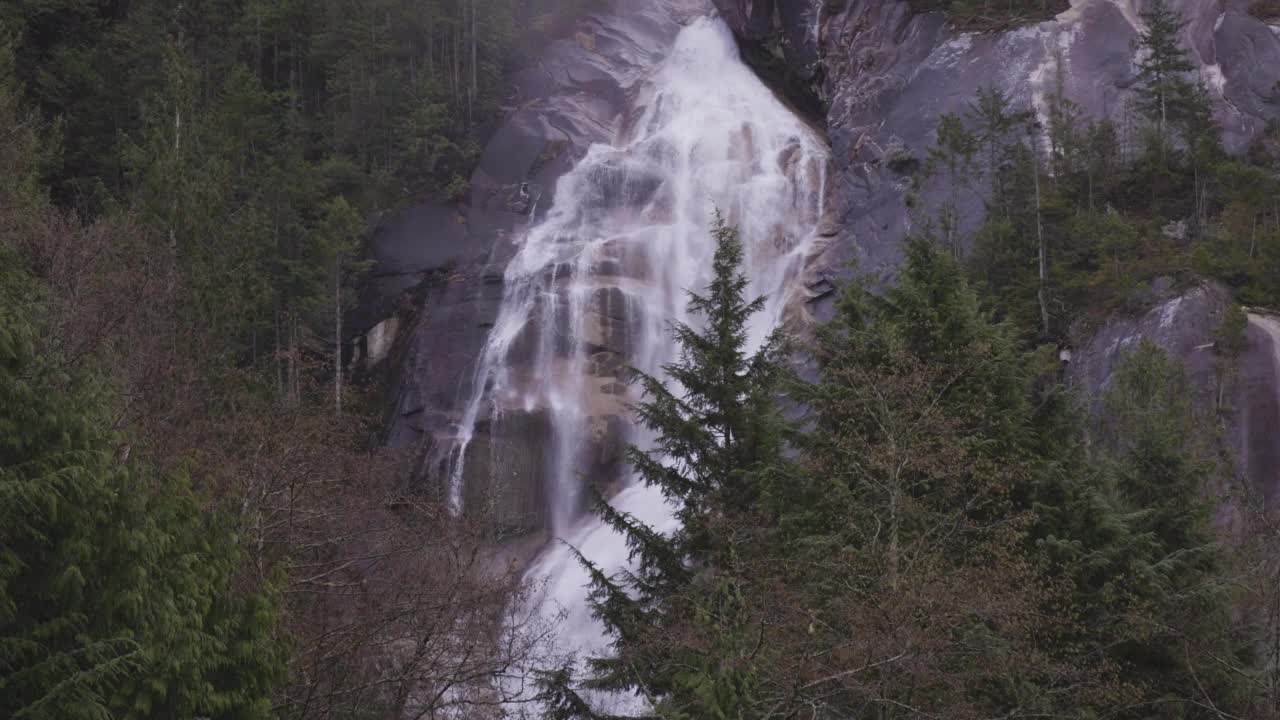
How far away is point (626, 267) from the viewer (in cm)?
3669

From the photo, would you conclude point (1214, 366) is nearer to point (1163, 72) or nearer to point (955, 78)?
point (1163, 72)

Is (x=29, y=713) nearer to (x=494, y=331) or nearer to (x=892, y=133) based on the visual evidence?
(x=494, y=331)

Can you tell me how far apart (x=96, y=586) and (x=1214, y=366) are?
25.6 metres

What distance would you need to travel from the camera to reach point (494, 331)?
1384 inches

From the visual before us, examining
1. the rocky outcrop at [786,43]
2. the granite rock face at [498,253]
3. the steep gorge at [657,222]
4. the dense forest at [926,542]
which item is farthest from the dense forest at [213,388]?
the rocky outcrop at [786,43]

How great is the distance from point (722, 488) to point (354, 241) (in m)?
23.4

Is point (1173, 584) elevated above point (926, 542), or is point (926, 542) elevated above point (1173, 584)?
point (926, 542)

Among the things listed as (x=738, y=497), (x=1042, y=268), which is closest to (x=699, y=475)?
(x=738, y=497)

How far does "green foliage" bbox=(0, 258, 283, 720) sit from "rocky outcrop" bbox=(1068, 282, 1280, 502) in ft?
61.9

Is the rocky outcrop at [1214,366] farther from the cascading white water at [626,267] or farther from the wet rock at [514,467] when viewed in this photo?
the wet rock at [514,467]

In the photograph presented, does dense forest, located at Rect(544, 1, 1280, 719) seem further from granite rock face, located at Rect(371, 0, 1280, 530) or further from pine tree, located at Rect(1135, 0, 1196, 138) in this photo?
pine tree, located at Rect(1135, 0, 1196, 138)

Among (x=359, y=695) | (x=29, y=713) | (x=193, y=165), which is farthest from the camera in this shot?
(x=193, y=165)

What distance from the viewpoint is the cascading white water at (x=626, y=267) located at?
31.1 metres

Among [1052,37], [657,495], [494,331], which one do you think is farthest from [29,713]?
[1052,37]
